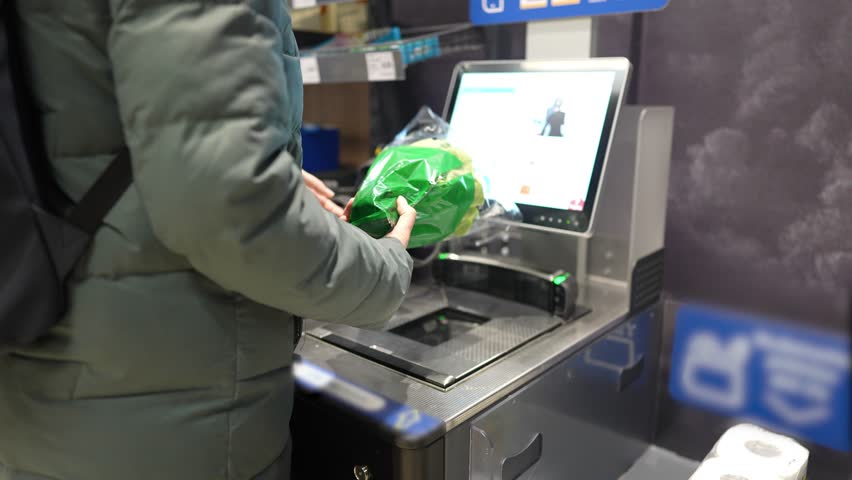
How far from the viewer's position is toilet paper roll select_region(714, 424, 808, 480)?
1.19m

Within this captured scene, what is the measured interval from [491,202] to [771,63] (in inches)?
27.2

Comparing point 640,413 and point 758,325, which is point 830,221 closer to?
point 758,325

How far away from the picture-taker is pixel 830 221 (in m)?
1.39

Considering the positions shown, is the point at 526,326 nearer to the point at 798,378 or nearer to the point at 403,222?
the point at 403,222

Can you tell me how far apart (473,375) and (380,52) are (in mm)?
889

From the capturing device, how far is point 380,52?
62.9 inches

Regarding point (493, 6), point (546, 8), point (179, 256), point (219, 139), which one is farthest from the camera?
point (493, 6)

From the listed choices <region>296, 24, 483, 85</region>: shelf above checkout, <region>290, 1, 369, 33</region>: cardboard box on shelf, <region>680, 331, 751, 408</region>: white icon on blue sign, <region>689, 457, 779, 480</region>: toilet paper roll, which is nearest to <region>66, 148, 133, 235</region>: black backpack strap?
<region>296, 24, 483, 85</region>: shelf above checkout

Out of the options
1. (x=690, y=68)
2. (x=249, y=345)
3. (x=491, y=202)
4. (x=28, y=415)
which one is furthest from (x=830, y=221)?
(x=28, y=415)

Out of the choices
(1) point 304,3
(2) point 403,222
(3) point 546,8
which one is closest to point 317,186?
(2) point 403,222

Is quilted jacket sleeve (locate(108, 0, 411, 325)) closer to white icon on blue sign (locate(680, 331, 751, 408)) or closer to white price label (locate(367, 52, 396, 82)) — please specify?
white price label (locate(367, 52, 396, 82))

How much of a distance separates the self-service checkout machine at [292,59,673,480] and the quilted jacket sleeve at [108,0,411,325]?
1.22 ft

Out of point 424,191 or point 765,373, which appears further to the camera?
point 765,373

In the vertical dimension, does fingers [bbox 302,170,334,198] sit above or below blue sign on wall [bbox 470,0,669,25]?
below
